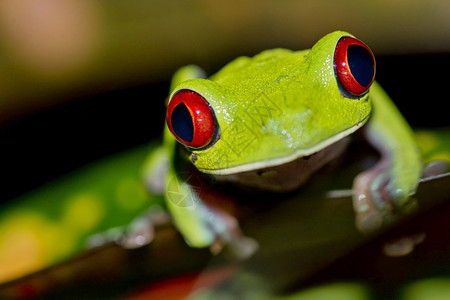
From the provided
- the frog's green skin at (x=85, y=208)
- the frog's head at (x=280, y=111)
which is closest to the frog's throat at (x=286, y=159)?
the frog's head at (x=280, y=111)

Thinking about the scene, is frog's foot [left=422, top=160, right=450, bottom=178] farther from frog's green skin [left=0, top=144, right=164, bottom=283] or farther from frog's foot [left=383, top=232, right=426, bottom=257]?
frog's green skin [left=0, top=144, right=164, bottom=283]

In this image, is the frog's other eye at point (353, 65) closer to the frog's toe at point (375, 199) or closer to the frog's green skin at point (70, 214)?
the frog's toe at point (375, 199)

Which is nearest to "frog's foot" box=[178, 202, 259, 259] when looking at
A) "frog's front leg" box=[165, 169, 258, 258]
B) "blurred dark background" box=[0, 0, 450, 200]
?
"frog's front leg" box=[165, 169, 258, 258]

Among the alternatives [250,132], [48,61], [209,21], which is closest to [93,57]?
[48,61]

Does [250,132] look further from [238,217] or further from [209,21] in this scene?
[209,21]

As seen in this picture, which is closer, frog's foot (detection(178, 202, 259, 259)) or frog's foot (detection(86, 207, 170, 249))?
frog's foot (detection(178, 202, 259, 259))
